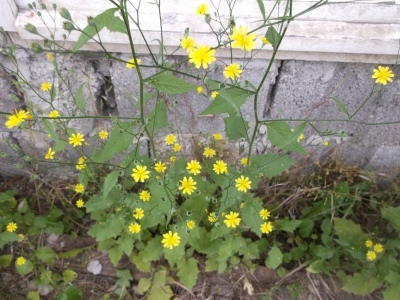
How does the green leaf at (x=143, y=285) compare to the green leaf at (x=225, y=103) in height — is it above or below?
below

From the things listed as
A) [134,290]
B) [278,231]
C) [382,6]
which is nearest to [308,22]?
[382,6]

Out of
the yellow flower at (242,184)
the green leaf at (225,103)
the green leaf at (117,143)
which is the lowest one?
the yellow flower at (242,184)

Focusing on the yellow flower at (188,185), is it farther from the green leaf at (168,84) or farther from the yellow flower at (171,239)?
the green leaf at (168,84)

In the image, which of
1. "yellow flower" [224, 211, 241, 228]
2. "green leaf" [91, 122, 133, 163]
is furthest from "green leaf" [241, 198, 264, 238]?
"green leaf" [91, 122, 133, 163]

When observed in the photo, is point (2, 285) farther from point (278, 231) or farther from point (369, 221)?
point (369, 221)

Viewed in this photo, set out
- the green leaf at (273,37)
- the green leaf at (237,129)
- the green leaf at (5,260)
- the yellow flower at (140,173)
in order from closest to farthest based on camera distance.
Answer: the green leaf at (273,37) < the yellow flower at (140,173) < the green leaf at (237,129) < the green leaf at (5,260)

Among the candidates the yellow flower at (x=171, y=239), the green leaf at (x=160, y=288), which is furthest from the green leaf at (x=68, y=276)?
the yellow flower at (x=171, y=239)
